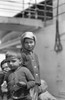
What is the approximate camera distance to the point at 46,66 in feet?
24.1

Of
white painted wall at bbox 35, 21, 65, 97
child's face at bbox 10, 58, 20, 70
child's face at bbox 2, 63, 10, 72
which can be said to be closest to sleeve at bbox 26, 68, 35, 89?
child's face at bbox 10, 58, 20, 70

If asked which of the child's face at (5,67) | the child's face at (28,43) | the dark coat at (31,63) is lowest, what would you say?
the child's face at (5,67)

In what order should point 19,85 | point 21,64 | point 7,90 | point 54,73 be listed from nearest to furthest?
point 19,85 < point 21,64 < point 7,90 < point 54,73

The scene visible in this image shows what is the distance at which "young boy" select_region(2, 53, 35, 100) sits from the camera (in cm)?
239

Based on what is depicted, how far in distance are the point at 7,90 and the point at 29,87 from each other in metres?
0.41

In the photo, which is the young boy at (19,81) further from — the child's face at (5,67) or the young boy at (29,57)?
the child's face at (5,67)

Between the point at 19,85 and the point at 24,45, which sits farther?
the point at 24,45

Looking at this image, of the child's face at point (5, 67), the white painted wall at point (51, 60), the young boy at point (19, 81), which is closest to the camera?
the young boy at point (19, 81)

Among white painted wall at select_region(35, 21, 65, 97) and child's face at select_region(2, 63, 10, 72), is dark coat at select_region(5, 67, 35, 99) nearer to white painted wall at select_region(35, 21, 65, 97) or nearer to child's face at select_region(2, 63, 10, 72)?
child's face at select_region(2, 63, 10, 72)

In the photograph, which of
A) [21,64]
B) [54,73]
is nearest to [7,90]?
[21,64]

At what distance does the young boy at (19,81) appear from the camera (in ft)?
7.85

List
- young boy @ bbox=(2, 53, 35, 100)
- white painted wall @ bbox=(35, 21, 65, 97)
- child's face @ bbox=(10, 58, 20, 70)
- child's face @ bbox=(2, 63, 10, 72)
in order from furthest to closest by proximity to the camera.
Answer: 1. white painted wall @ bbox=(35, 21, 65, 97)
2. child's face @ bbox=(2, 63, 10, 72)
3. child's face @ bbox=(10, 58, 20, 70)
4. young boy @ bbox=(2, 53, 35, 100)

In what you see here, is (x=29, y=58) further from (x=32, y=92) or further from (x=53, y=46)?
(x=53, y=46)

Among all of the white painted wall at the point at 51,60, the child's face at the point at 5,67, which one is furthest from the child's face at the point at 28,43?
the white painted wall at the point at 51,60
